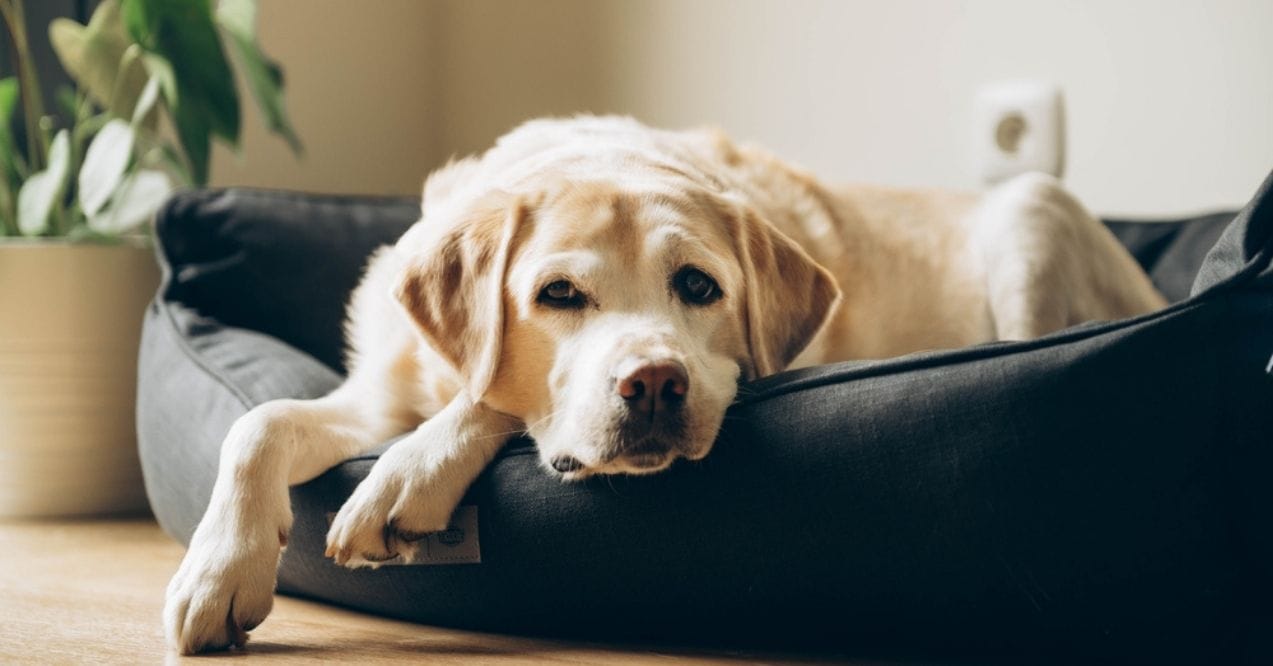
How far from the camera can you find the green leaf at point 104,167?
2.89m

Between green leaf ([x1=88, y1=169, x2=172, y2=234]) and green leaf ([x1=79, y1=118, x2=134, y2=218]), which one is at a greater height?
green leaf ([x1=79, y1=118, x2=134, y2=218])

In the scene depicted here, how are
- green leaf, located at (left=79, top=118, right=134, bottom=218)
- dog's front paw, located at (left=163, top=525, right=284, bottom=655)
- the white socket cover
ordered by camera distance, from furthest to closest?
the white socket cover
green leaf, located at (left=79, top=118, right=134, bottom=218)
dog's front paw, located at (left=163, top=525, right=284, bottom=655)

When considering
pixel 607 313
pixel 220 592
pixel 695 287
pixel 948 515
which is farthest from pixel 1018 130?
pixel 220 592

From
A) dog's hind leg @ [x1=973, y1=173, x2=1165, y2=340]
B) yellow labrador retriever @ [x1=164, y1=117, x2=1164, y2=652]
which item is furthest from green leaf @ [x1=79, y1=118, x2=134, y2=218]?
dog's hind leg @ [x1=973, y1=173, x2=1165, y2=340]

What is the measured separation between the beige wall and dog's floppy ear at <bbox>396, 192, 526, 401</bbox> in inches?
70.5

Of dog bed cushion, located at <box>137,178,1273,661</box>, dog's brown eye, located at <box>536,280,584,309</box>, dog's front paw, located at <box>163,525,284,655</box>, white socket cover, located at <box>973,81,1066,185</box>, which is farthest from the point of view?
white socket cover, located at <box>973,81,1066,185</box>

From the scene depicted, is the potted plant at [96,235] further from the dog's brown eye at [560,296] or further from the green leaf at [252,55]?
the dog's brown eye at [560,296]

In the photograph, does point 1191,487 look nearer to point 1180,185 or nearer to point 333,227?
point 1180,185

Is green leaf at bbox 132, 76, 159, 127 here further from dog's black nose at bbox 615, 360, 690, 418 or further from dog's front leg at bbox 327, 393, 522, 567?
dog's black nose at bbox 615, 360, 690, 418

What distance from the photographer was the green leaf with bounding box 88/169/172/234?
9.97ft

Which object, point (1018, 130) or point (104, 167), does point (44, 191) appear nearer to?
point (104, 167)

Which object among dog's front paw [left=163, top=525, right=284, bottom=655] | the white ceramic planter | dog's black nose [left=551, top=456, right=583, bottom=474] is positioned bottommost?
the white ceramic planter

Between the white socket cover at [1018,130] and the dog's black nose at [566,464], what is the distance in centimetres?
193

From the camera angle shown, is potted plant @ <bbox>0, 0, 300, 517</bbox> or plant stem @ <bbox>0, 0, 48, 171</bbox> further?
plant stem @ <bbox>0, 0, 48, 171</bbox>
